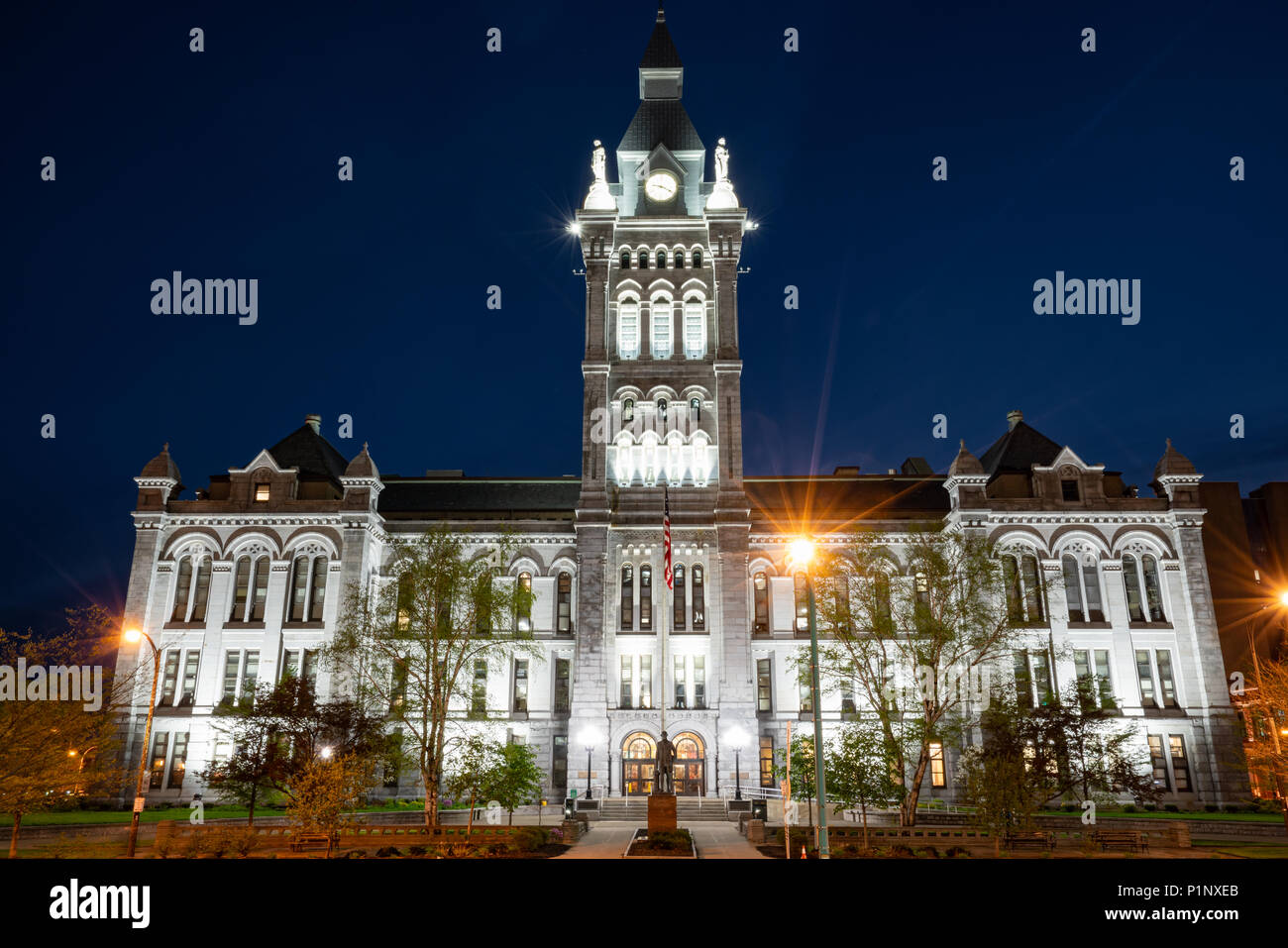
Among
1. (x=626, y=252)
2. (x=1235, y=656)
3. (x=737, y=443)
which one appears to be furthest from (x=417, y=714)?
(x=1235, y=656)

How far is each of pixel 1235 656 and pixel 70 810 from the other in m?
77.9

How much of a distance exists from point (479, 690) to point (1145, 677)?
39.6 meters

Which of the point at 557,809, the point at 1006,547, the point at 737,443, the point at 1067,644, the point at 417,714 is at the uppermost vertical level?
the point at 737,443

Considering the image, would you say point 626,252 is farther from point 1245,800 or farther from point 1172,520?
point 1245,800

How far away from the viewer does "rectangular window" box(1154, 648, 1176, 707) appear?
170ft

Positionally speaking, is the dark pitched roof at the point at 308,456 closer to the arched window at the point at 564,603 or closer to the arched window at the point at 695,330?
the arched window at the point at 564,603

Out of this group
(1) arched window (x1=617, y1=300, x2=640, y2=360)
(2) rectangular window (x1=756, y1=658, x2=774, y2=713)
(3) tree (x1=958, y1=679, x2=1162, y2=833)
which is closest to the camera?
(3) tree (x1=958, y1=679, x2=1162, y2=833)

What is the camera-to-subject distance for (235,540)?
55125 millimetres

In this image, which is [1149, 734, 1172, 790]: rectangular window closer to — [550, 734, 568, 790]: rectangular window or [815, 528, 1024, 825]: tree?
[815, 528, 1024, 825]: tree

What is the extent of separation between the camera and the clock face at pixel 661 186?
213ft

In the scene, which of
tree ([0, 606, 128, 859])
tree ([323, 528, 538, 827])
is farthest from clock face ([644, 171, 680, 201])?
tree ([0, 606, 128, 859])

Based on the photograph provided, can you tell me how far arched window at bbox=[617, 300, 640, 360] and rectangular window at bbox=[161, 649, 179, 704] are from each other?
34216mm
